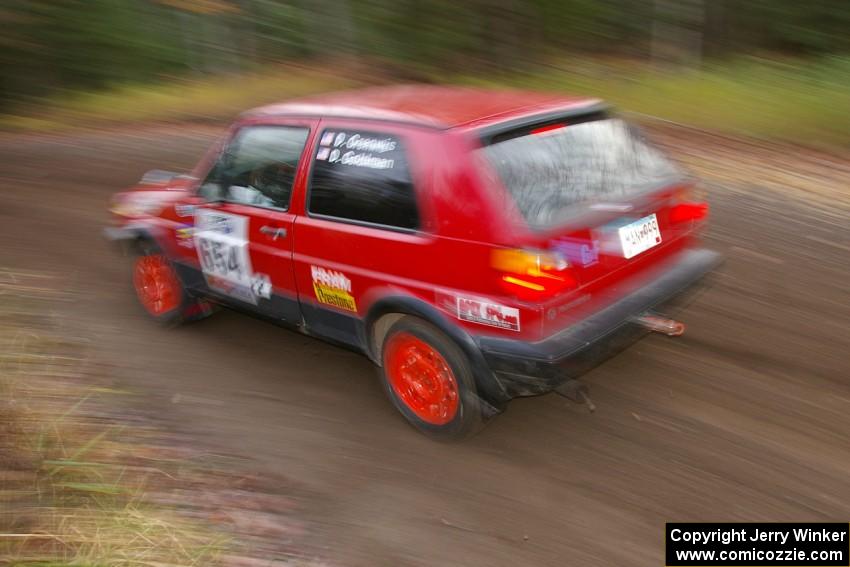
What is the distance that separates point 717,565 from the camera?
2973 mm

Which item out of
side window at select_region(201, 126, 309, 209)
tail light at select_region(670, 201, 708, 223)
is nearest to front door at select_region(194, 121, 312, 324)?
side window at select_region(201, 126, 309, 209)

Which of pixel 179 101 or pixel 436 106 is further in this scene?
pixel 179 101

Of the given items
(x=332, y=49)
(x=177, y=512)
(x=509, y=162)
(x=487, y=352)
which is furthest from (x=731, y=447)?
(x=332, y=49)

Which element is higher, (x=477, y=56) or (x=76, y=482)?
(x=477, y=56)

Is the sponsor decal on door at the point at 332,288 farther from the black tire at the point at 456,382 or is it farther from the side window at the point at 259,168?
the side window at the point at 259,168

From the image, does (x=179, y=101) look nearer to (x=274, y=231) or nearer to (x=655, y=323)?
(x=274, y=231)

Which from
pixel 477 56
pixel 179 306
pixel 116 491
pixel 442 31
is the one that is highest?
pixel 442 31

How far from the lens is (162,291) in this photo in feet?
18.1

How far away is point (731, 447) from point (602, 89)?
9051 mm

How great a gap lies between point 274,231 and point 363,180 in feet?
2.45

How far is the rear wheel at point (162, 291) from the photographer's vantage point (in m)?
5.34

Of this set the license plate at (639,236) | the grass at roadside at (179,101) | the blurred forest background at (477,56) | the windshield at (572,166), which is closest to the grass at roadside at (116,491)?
the windshield at (572,166)

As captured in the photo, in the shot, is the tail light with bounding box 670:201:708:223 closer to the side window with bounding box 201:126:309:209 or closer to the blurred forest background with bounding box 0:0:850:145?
the side window with bounding box 201:126:309:209

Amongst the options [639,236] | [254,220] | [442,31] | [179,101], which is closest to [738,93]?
[442,31]
